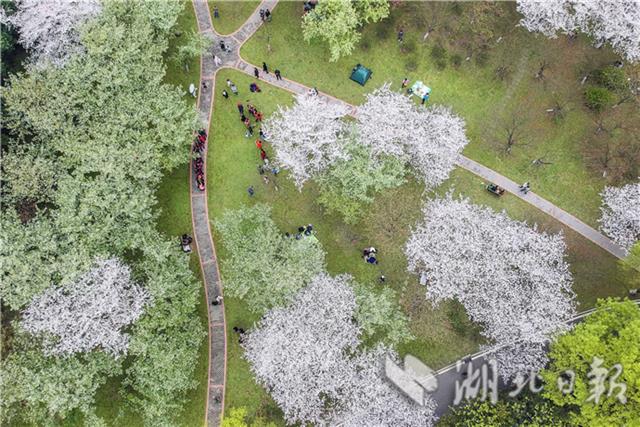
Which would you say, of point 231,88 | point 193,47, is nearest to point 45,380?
point 231,88

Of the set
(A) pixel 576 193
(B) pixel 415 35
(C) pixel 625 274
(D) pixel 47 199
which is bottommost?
(D) pixel 47 199

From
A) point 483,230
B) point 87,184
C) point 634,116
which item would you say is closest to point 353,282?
point 483,230

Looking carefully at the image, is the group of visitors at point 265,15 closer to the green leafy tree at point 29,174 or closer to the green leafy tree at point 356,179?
the green leafy tree at point 356,179

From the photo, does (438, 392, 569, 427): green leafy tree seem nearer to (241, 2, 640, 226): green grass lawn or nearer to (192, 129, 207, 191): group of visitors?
(241, 2, 640, 226): green grass lawn

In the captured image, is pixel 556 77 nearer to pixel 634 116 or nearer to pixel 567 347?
pixel 634 116

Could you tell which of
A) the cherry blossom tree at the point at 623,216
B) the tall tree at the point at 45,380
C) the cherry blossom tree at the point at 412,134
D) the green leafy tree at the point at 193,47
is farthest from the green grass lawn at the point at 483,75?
the tall tree at the point at 45,380

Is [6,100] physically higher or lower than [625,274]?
lower
